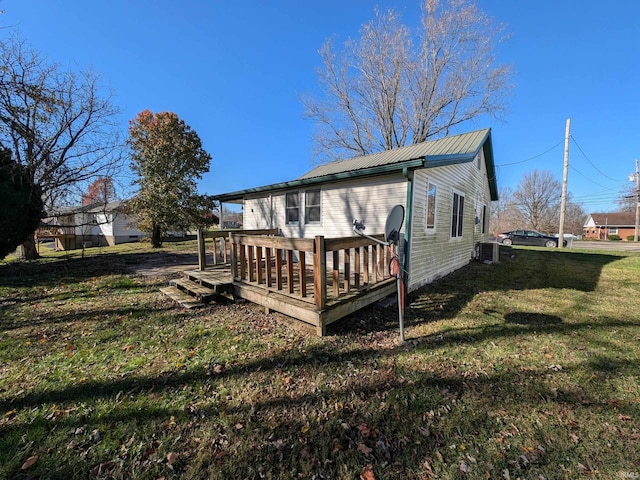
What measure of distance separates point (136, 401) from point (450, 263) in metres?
8.94

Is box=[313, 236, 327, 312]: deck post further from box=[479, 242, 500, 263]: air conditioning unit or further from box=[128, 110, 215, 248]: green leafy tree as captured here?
box=[128, 110, 215, 248]: green leafy tree

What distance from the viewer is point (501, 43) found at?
15.6 m

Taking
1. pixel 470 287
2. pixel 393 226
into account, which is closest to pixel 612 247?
pixel 470 287

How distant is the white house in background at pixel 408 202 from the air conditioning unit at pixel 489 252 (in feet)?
1.96

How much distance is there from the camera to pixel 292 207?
29.6 feet

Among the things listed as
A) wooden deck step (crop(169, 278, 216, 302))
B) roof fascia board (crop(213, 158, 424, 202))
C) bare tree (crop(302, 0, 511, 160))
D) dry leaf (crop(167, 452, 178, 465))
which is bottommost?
dry leaf (crop(167, 452, 178, 465))

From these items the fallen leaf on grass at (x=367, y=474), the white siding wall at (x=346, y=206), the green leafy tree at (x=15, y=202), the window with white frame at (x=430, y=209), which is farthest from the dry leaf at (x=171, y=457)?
the green leafy tree at (x=15, y=202)

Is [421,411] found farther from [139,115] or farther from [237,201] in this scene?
[139,115]

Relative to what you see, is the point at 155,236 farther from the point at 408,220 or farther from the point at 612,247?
the point at 612,247

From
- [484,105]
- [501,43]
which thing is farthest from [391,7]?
[484,105]

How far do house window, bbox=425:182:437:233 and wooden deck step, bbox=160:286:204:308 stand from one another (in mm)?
5774

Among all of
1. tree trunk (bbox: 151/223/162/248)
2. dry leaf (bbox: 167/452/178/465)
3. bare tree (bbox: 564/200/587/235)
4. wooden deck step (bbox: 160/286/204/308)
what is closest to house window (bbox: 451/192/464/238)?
wooden deck step (bbox: 160/286/204/308)

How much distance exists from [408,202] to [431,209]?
146 cm

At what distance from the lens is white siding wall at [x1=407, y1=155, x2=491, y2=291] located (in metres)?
6.63
